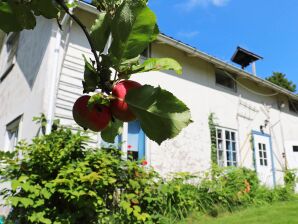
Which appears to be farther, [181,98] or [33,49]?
[181,98]

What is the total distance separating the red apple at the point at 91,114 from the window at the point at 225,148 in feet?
30.3

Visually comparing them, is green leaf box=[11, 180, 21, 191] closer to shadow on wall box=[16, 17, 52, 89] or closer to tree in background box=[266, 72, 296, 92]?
shadow on wall box=[16, 17, 52, 89]

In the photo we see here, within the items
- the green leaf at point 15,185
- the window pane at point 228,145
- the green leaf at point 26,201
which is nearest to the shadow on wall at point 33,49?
the green leaf at point 15,185

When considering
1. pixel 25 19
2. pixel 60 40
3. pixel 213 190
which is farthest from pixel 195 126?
pixel 25 19

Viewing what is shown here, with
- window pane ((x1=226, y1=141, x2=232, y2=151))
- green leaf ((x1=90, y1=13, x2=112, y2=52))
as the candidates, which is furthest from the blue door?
green leaf ((x1=90, y1=13, x2=112, y2=52))

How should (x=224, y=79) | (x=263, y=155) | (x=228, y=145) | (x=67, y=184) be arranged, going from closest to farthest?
1. (x=67, y=184)
2. (x=228, y=145)
3. (x=224, y=79)
4. (x=263, y=155)

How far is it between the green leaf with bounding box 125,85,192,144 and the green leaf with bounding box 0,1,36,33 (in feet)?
1.66

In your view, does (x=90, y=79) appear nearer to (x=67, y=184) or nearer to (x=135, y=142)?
(x=67, y=184)

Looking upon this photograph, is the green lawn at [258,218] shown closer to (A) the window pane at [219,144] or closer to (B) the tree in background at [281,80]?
(A) the window pane at [219,144]

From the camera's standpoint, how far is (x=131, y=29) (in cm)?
63

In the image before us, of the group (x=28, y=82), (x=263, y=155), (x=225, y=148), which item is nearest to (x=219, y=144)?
(x=225, y=148)

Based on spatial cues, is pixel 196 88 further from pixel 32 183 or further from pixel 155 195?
pixel 32 183

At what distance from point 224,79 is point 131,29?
10.8 metres

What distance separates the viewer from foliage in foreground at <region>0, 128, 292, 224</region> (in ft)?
14.7
